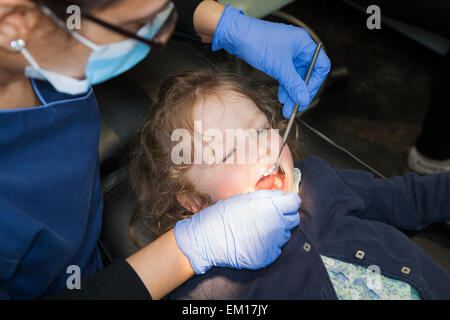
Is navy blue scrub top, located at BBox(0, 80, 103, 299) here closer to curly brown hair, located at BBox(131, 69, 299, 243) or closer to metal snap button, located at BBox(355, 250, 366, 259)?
curly brown hair, located at BBox(131, 69, 299, 243)

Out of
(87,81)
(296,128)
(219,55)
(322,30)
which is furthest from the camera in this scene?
(322,30)

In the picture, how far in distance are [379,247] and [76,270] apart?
33.6 inches

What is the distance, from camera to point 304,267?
1006 mm

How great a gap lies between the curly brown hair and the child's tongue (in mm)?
172

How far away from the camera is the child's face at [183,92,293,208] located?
1.05 meters

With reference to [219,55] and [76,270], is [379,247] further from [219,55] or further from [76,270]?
[219,55]

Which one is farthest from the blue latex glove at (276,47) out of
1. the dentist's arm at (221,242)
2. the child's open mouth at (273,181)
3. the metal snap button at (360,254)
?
the metal snap button at (360,254)

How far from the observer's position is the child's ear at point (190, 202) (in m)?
1.13

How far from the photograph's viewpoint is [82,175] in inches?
38.0

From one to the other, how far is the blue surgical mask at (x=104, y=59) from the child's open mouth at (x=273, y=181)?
55cm

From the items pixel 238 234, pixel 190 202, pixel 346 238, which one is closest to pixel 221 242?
pixel 238 234

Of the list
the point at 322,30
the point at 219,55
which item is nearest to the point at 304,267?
the point at 219,55

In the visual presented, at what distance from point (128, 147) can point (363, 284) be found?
885mm

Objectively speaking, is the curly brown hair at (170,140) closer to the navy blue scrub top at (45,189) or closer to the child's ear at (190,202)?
the child's ear at (190,202)
